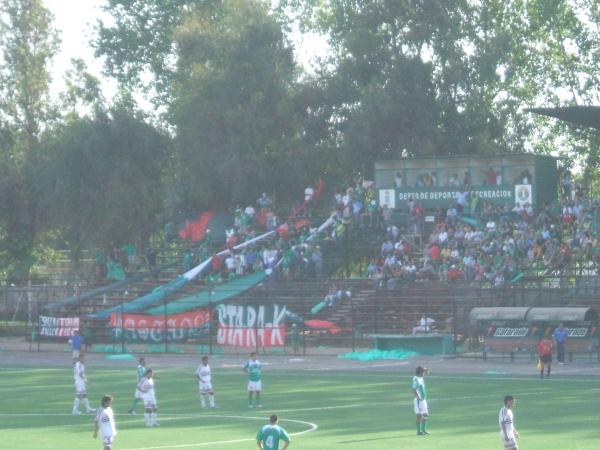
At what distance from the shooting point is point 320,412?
32.1 metres

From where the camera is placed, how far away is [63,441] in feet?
88.6

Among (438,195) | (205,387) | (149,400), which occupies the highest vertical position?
(438,195)

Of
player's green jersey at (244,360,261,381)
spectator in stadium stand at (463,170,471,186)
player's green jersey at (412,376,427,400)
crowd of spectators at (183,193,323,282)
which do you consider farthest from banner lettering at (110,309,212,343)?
player's green jersey at (412,376,427,400)

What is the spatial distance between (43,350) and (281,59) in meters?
20.8

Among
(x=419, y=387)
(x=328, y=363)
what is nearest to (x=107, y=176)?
(x=328, y=363)

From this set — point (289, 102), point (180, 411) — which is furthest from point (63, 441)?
point (289, 102)

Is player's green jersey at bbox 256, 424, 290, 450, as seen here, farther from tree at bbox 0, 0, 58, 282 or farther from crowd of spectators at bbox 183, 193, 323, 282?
tree at bbox 0, 0, 58, 282

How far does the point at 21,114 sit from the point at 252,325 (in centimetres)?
2735

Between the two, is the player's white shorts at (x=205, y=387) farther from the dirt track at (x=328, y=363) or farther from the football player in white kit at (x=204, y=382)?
the dirt track at (x=328, y=363)

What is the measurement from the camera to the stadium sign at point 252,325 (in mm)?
53219

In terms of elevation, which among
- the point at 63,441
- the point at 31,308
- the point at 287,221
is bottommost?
the point at 63,441

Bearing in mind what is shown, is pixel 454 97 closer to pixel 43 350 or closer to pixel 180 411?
pixel 43 350

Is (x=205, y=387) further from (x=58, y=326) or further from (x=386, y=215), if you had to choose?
(x=386, y=215)

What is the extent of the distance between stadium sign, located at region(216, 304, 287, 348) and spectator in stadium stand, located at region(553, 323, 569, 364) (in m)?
12.5
